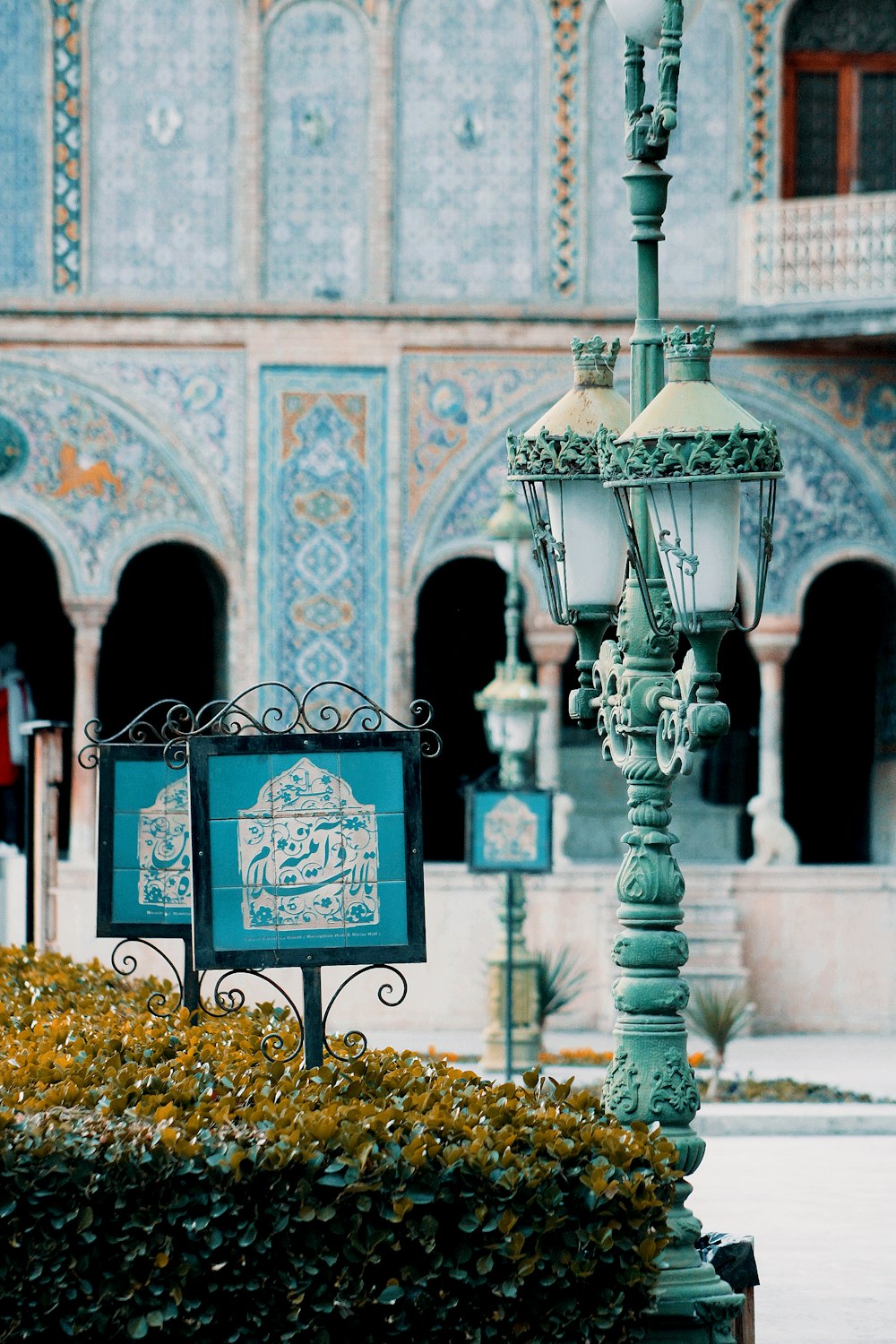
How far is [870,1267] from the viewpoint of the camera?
968 centimetres

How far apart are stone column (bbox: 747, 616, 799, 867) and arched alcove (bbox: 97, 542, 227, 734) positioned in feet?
20.1

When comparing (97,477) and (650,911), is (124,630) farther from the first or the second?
(650,911)

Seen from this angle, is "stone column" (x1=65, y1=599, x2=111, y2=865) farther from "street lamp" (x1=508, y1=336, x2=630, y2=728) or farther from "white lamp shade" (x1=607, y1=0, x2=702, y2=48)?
"white lamp shade" (x1=607, y1=0, x2=702, y2=48)

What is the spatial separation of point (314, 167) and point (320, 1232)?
16.8 m

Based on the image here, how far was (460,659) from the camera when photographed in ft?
82.2

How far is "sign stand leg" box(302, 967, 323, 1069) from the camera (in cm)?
662

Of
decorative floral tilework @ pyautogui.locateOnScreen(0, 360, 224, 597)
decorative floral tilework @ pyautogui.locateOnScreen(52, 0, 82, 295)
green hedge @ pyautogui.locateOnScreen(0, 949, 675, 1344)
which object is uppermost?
decorative floral tilework @ pyautogui.locateOnScreen(52, 0, 82, 295)

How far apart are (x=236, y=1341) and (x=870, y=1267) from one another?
15.1 ft

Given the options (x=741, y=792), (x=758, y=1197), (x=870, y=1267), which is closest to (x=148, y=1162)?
(x=870, y=1267)

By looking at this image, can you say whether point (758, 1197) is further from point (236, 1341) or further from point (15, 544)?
point (15, 544)

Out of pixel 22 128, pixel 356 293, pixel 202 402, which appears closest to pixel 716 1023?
pixel 202 402

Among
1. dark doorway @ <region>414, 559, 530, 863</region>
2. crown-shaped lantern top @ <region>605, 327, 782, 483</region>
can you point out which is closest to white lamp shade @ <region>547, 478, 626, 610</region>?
crown-shaped lantern top @ <region>605, 327, 782, 483</region>

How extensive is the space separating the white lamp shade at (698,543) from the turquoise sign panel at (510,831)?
28.5ft

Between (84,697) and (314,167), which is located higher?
(314,167)
